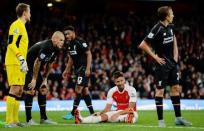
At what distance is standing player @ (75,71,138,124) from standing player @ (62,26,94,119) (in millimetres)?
1354

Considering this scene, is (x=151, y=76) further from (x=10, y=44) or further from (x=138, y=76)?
(x=10, y=44)

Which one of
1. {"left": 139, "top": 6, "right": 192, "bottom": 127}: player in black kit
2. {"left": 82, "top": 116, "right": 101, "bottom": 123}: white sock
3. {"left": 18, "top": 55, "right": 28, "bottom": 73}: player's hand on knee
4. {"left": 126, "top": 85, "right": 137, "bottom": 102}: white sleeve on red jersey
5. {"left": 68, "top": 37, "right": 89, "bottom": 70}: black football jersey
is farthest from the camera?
{"left": 68, "top": 37, "right": 89, "bottom": 70}: black football jersey

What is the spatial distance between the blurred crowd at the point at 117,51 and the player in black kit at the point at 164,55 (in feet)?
35.0

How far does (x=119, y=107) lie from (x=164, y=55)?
86.3 inches

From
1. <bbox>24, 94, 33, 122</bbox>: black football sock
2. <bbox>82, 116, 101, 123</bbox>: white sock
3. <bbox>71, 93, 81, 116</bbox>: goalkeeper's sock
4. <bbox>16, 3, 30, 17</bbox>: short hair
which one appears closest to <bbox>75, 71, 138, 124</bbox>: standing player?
<bbox>82, 116, 101, 123</bbox>: white sock

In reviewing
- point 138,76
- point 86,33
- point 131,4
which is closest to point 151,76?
point 138,76

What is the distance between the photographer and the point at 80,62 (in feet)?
44.3

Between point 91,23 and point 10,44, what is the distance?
69.6ft

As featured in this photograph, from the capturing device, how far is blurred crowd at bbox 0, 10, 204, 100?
76.4 ft

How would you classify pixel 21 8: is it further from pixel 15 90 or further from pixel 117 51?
pixel 117 51

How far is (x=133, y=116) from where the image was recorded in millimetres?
11570

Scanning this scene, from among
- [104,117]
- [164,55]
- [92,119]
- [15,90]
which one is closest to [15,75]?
[15,90]

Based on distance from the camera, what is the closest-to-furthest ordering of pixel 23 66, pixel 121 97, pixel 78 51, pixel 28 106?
pixel 23 66
pixel 28 106
pixel 121 97
pixel 78 51

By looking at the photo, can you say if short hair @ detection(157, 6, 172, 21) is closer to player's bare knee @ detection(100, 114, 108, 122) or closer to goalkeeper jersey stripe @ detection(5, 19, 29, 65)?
player's bare knee @ detection(100, 114, 108, 122)
